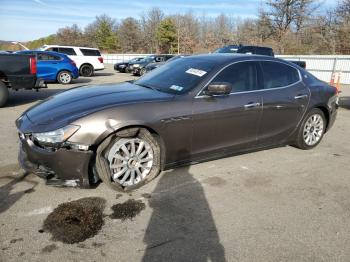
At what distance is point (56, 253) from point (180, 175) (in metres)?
2.04

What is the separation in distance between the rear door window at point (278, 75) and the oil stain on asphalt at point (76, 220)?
298 cm

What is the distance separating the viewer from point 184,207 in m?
3.67

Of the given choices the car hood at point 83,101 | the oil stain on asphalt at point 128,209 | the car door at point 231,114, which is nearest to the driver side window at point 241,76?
the car door at point 231,114

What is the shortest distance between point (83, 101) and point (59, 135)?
0.65m

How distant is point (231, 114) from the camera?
4.56 m

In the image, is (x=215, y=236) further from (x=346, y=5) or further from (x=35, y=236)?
(x=346, y=5)

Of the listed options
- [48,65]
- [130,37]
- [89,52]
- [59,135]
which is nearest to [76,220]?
[59,135]

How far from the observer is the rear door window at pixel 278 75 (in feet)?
16.6

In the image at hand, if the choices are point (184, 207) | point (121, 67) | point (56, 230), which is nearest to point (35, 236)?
point (56, 230)

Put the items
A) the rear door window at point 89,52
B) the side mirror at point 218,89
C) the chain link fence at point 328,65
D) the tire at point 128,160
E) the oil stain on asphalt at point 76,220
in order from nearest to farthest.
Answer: the oil stain on asphalt at point 76,220 < the tire at point 128,160 < the side mirror at point 218,89 < the rear door window at point 89,52 < the chain link fence at point 328,65

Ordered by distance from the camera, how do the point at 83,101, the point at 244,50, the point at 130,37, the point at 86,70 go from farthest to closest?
the point at 130,37
the point at 86,70
the point at 244,50
the point at 83,101

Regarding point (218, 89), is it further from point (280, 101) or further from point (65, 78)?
point (65, 78)

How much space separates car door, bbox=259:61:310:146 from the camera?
502 centimetres

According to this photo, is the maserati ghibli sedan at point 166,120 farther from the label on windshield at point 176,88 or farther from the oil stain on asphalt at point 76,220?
the oil stain on asphalt at point 76,220
